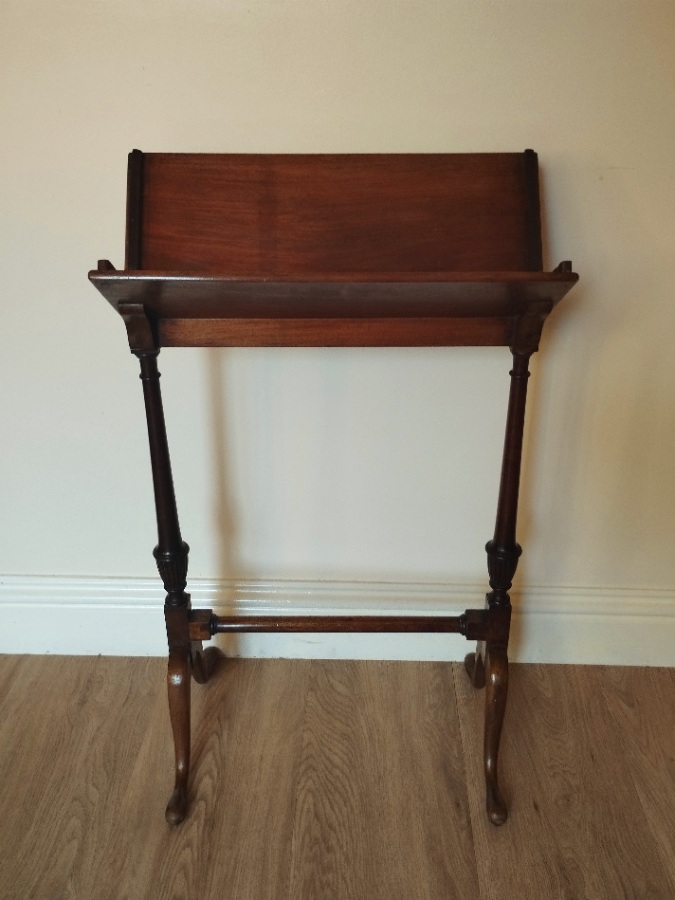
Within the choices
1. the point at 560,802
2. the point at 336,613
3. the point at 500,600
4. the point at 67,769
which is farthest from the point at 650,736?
the point at 67,769

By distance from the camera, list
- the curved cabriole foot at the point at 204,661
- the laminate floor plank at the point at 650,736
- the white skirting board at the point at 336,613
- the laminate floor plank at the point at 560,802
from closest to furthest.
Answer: the laminate floor plank at the point at 560,802 < the laminate floor plank at the point at 650,736 < the curved cabriole foot at the point at 204,661 < the white skirting board at the point at 336,613

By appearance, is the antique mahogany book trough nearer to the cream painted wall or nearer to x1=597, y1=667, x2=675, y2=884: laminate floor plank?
the cream painted wall

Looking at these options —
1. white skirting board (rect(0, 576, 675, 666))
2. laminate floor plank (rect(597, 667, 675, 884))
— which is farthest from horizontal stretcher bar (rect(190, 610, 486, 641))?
laminate floor plank (rect(597, 667, 675, 884))

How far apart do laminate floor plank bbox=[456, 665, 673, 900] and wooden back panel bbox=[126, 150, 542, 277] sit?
3.53 ft

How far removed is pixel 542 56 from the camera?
4.65 feet

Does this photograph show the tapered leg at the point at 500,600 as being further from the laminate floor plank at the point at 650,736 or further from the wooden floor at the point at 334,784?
the laminate floor plank at the point at 650,736

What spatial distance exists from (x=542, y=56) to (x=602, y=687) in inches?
58.7

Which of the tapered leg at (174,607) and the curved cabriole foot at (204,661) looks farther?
the curved cabriole foot at (204,661)

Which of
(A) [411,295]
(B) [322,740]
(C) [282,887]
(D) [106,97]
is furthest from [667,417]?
(D) [106,97]

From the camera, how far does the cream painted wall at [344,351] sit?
4.67 ft

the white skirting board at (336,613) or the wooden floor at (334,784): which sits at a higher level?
the white skirting board at (336,613)

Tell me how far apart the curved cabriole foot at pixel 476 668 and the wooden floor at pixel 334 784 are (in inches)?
1.2

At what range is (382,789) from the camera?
4.97ft

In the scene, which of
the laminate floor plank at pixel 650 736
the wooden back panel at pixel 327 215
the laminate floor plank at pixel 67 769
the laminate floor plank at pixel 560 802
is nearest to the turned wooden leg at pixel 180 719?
the laminate floor plank at pixel 67 769
